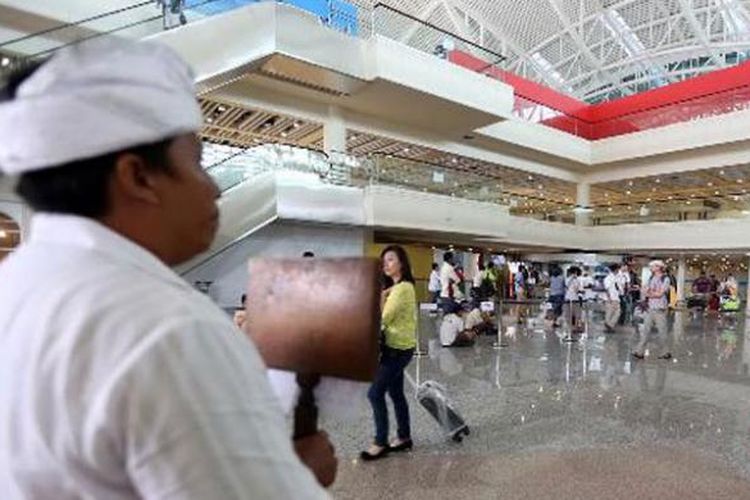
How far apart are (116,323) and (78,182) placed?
0.68 feet

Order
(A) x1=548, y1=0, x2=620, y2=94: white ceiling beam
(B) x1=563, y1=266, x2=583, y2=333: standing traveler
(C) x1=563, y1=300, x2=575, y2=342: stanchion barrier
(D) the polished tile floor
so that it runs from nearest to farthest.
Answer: (D) the polished tile floor → (C) x1=563, y1=300, x2=575, y2=342: stanchion barrier → (B) x1=563, y1=266, x2=583, y2=333: standing traveler → (A) x1=548, y1=0, x2=620, y2=94: white ceiling beam

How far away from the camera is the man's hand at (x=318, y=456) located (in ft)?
3.14

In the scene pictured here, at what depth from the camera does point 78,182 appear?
0.65 meters

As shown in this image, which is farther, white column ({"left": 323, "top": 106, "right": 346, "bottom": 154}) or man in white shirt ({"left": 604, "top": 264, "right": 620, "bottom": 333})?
white column ({"left": 323, "top": 106, "right": 346, "bottom": 154})

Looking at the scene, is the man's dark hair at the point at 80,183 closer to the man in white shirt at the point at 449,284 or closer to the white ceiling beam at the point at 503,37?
the man in white shirt at the point at 449,284

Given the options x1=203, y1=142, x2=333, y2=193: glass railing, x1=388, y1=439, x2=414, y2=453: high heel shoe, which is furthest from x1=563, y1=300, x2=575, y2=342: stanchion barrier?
x1=388, y1=439, x2=414, y2=453: high heel shoe

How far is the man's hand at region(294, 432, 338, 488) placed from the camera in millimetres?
957

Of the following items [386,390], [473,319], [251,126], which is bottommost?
[473,319]

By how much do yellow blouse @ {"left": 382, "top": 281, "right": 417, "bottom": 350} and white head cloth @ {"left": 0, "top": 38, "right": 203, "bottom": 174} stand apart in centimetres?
367

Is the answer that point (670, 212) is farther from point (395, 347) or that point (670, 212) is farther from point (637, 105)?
point (395, 347)

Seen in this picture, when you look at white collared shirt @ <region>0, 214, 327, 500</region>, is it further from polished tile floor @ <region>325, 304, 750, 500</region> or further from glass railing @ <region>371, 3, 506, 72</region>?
glass railing @ <region>371, 3, 506, 72</region>

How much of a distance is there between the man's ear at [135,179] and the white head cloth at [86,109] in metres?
0.02

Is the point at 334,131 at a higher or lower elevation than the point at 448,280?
higher

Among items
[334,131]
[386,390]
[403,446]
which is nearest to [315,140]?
[334,131]
